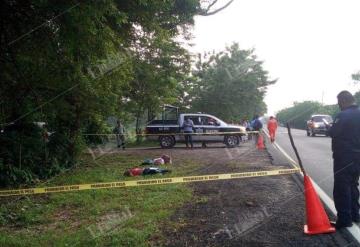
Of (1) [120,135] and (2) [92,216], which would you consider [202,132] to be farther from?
(2) [92,216]

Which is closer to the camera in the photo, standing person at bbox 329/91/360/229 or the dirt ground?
the dirt ground

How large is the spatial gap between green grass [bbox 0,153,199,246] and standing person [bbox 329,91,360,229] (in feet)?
7.94

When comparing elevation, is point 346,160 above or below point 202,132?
below

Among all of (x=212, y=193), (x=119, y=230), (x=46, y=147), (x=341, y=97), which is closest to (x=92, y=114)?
(x=46, y=147)

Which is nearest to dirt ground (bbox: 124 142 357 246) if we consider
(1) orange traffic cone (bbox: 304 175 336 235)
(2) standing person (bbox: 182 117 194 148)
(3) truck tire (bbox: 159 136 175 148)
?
(1) orange traffic cone (bbox: 304 175 336 235)

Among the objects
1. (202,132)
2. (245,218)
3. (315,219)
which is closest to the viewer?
(315,219)

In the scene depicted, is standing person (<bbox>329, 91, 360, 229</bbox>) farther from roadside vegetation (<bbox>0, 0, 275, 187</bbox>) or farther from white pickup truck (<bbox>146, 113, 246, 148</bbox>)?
white pickup truck (<bbox>146, 113, 246, 148</bbox>)

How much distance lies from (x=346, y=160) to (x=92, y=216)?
13.0 feet

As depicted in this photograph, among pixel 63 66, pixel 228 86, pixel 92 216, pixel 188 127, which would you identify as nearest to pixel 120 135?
pixel 188 127

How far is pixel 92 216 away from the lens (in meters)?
7.10

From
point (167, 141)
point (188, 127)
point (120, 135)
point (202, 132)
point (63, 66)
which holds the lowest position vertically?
point (167, 141)

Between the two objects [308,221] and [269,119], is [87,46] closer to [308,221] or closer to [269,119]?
[308,221]

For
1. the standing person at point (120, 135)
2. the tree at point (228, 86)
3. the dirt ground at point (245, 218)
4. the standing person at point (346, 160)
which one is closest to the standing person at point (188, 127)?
the standing person at point (120, 135)

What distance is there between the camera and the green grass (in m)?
5.76
